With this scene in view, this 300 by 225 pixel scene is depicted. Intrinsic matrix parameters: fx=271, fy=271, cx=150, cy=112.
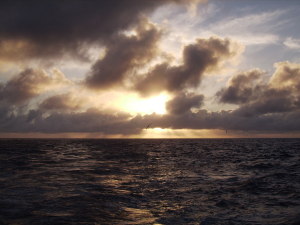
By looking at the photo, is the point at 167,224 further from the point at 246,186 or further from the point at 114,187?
the point at 246,186

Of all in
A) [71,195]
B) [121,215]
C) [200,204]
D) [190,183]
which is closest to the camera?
[121,215]

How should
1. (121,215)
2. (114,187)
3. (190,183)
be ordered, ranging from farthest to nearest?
(190,183)
(114,187)
(121,215)

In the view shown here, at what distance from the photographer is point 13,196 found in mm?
15000

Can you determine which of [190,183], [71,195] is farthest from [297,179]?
[71,195]

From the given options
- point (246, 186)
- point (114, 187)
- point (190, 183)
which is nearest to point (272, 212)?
point (246, 186)

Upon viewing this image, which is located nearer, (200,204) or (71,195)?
(200,204)

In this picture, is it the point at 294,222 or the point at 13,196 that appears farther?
the point at 13,196

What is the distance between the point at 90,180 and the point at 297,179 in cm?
1699

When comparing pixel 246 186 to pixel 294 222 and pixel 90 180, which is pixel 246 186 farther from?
pixel 90 180

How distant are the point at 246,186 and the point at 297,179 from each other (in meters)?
5.72

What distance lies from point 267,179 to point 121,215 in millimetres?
15606

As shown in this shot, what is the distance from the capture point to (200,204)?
1458 cm

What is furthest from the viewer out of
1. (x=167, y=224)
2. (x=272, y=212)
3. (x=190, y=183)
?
(x=190, y=183)

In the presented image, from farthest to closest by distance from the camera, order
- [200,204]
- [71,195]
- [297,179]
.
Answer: [297,179]
[71,195]
[200,204]
